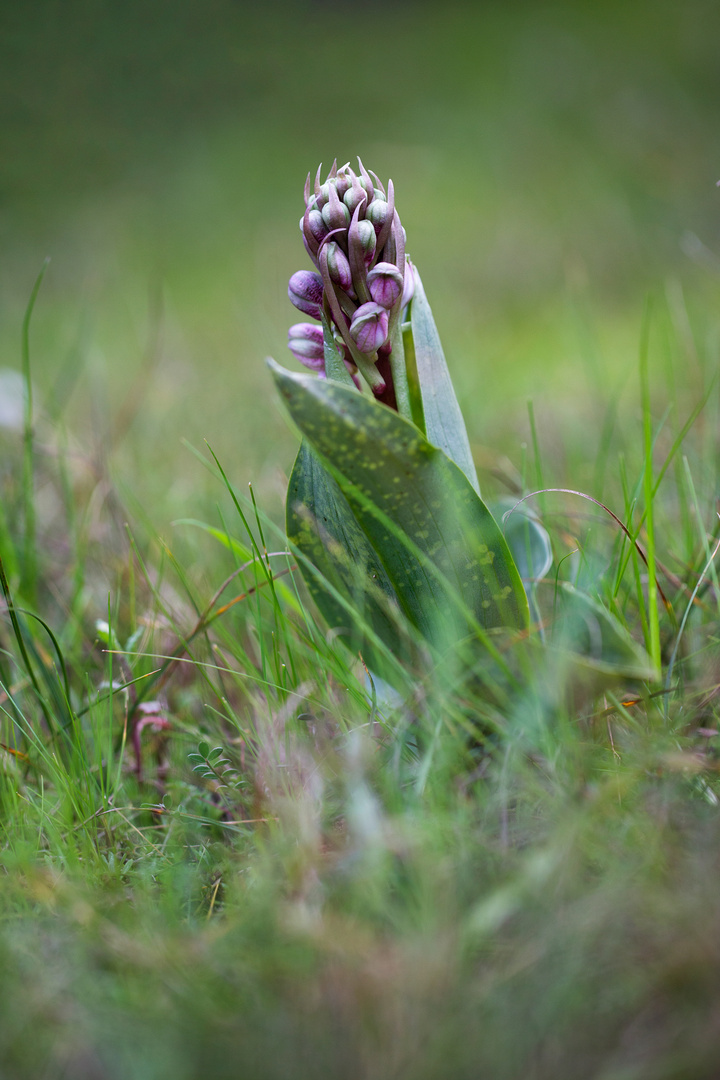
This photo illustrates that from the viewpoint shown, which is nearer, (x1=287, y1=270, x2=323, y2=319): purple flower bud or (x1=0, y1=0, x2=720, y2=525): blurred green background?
(x1=287, y1=270, x2=323, y2=319): purple flower bud

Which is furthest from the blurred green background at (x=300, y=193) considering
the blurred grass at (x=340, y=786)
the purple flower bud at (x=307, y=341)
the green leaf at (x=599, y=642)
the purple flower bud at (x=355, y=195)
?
the green leaf at (x=599, y=642)

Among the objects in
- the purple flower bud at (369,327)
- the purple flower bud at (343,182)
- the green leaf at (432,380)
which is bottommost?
the green leaf at (432,380)

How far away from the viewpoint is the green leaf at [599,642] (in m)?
0.56

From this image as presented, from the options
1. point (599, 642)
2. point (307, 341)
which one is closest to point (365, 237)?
point (307, 341)

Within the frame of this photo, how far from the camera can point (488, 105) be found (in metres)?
5.48

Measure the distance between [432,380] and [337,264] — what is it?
0.17 meters

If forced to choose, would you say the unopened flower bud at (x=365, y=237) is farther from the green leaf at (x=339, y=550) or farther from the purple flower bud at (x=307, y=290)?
the green leaf at (x=339, y=550)

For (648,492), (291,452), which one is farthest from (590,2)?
(648,492)

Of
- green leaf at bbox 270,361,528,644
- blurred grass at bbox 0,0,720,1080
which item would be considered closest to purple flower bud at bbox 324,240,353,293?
green leaf at bbox 270,361,528,644

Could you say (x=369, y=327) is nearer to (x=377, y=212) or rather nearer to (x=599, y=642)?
(x=377, y=212)

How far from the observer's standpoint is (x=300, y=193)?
517 cm

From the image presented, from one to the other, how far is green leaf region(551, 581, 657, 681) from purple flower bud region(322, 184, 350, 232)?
445 mm

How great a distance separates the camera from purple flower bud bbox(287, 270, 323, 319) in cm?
77

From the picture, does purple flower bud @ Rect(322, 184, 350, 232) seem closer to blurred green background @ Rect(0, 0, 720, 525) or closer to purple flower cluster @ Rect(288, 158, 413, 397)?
purple flower cluster @ Rect(288, 158, 413, 397)
